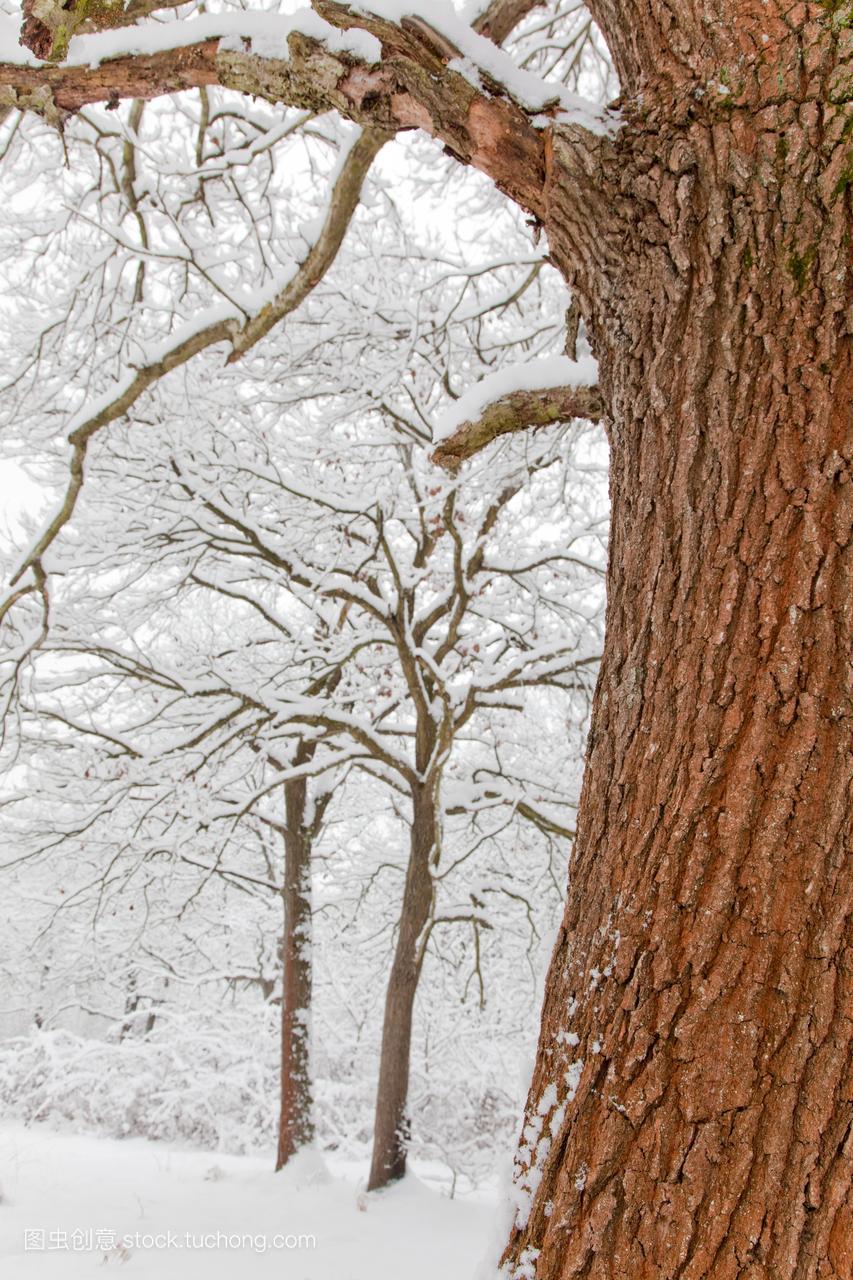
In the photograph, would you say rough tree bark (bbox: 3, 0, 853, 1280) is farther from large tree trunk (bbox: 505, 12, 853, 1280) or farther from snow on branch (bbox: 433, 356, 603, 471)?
snow on branch (bbox: 433, 356, 603, 471)

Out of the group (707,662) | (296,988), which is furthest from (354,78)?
(296,988)

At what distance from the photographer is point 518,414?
206 cm

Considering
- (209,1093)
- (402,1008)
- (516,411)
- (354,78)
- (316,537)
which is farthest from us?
(209,1093)

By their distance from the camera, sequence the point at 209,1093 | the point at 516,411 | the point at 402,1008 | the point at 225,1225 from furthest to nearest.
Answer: the point at 209,1093 → the point at 402,1008 → the point at 225,1225 → the point at 516,411

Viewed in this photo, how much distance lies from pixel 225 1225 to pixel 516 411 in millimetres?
5747

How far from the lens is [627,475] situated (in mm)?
1413

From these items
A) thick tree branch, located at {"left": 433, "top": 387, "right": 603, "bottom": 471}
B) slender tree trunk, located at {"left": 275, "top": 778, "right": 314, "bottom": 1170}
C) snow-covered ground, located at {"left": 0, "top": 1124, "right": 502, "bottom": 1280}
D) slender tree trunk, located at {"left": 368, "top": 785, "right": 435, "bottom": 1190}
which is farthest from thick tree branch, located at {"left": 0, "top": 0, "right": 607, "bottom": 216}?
slender tree trunk, located at {"left": 275, "top": 778, "right": 314, "bottom": 1170}

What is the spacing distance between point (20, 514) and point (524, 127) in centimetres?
696

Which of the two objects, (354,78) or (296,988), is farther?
(296,988)

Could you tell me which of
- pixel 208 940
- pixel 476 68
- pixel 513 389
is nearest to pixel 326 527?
pixel 513 389

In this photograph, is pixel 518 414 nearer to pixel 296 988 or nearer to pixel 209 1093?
pixel 296 988

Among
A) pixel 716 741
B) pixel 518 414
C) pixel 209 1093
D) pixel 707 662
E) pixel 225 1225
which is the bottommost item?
pixel 209 1093

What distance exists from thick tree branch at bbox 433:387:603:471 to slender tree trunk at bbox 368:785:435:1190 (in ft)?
15.1

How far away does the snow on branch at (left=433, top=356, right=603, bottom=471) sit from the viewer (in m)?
2.01
